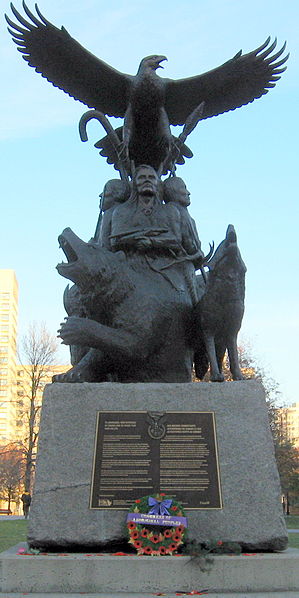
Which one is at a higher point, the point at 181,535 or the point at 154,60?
the point at 154,60

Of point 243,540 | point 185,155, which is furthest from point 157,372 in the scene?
point 185,155

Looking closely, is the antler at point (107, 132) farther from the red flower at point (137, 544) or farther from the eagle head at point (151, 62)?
the red flower at point (137, 544)

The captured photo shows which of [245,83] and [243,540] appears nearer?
[243,540]

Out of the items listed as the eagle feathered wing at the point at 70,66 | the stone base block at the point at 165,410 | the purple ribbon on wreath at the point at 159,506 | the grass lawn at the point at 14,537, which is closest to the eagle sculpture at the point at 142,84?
the eagle feathered wing at the point at 70,66

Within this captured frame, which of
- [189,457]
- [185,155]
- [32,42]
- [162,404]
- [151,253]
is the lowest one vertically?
[189,457]

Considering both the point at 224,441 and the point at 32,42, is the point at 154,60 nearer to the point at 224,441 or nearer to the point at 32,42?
the point at 32,42

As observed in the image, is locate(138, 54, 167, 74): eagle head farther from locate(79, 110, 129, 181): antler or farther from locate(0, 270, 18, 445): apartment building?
locate(0, 270, 18, 445): apartment building

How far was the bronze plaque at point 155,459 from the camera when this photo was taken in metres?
4.65

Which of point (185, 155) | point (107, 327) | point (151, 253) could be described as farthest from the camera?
point (185, 155)

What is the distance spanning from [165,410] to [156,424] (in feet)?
0.49

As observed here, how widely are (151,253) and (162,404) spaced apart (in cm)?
174

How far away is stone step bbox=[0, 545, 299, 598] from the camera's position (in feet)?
13.0

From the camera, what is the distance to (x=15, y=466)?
38156mm

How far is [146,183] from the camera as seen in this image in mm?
6453
